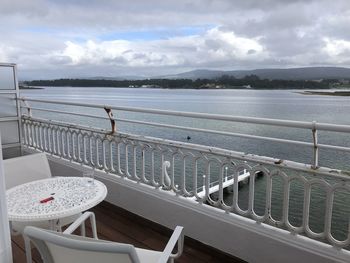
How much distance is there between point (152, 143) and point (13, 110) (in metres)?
3.31

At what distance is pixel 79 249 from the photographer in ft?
3.39

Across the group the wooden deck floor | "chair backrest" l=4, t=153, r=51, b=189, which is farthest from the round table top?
the wooden deck floor

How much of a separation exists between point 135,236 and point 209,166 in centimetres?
96

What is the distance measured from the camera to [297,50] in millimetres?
17422

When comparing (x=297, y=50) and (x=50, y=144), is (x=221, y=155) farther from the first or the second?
(x=297, y=50)

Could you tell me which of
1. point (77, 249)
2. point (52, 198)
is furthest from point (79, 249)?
point (52, 198)

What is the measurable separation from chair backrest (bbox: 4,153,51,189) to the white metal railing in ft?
2.91

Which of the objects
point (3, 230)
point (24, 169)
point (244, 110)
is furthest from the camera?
point (244, 110)

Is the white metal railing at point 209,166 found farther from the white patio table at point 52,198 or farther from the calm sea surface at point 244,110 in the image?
the calm sea surface at point 244,110

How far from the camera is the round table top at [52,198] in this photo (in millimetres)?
1669

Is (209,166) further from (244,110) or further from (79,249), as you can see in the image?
(244,110)

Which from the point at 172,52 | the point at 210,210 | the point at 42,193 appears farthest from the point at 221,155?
the point at 172,52

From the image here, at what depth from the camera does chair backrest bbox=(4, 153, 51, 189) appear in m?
2.22

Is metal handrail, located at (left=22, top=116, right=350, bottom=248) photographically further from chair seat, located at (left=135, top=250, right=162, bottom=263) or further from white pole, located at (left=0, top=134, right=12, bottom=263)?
white pole, located at (left=0, top=134, right=12, bottom=263)
